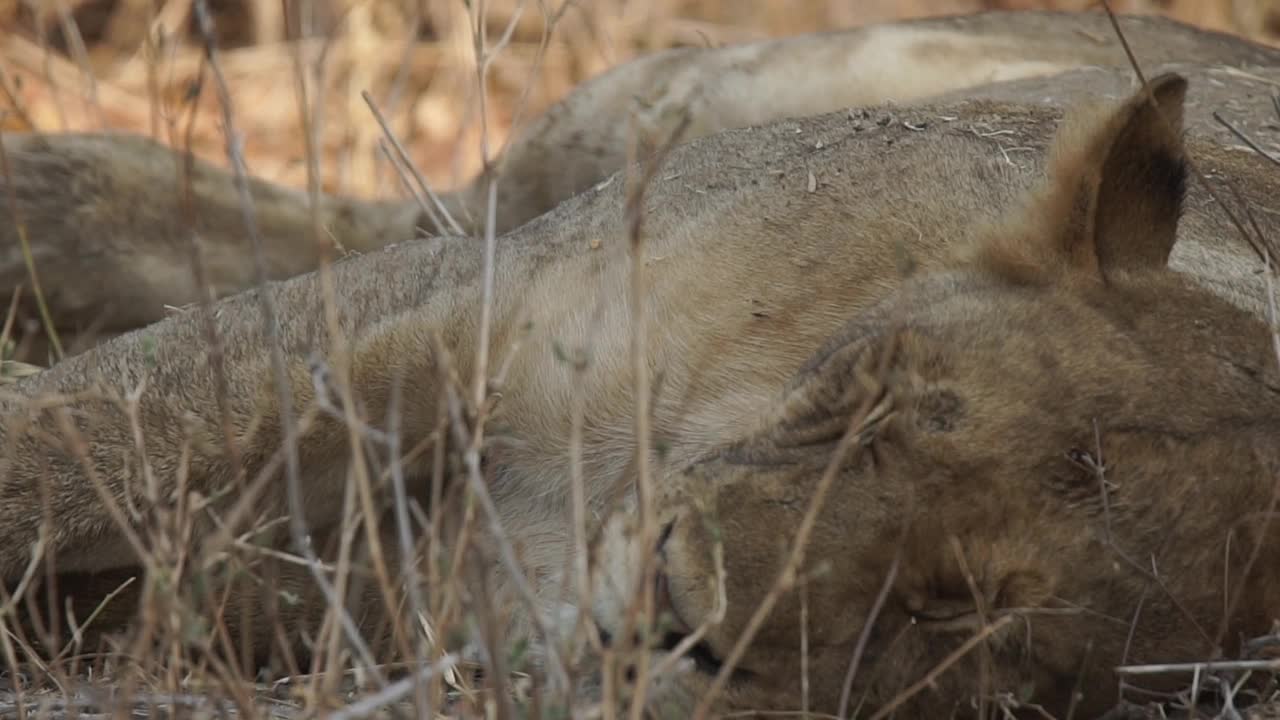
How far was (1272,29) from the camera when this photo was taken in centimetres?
923

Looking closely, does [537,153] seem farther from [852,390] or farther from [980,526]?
[980,526]

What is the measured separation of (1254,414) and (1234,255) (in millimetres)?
833

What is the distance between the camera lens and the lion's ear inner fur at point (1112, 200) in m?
3.00

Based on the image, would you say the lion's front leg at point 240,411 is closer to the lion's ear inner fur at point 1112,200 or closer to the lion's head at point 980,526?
the lion's head at point 980,526

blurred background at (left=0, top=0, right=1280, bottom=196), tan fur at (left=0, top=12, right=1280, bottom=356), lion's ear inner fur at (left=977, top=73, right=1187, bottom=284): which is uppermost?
lion's ear inner fur at (left=977, top=73, right=1187, bottom=284)

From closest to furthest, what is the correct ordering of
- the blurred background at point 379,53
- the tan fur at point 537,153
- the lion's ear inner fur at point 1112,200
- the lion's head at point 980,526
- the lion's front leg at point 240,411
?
the lion's head at point 980,526 < the lion's ear inner fur at point 1112,200 < the lion's front leg at point 240,411 < the tan fur at point 537,153 < the blurred background at point 379,53

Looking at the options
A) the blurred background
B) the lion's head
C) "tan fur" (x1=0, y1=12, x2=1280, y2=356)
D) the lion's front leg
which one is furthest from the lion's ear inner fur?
Answer: the blurred background

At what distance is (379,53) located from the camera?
28.5 ft

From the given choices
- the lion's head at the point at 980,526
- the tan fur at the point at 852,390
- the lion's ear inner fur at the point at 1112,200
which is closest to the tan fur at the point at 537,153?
the tan fur at the point at 852,390

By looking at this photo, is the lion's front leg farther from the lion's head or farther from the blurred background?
the blurred background

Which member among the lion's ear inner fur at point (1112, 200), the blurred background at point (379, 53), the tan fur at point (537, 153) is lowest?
→ the blurred background at point (379, 53)

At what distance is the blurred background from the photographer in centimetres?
802

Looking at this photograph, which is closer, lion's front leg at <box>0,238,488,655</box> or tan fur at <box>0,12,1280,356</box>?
lion's front leg at <box>0,238,488,655</box>

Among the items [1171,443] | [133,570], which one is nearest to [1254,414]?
[1171,443]
